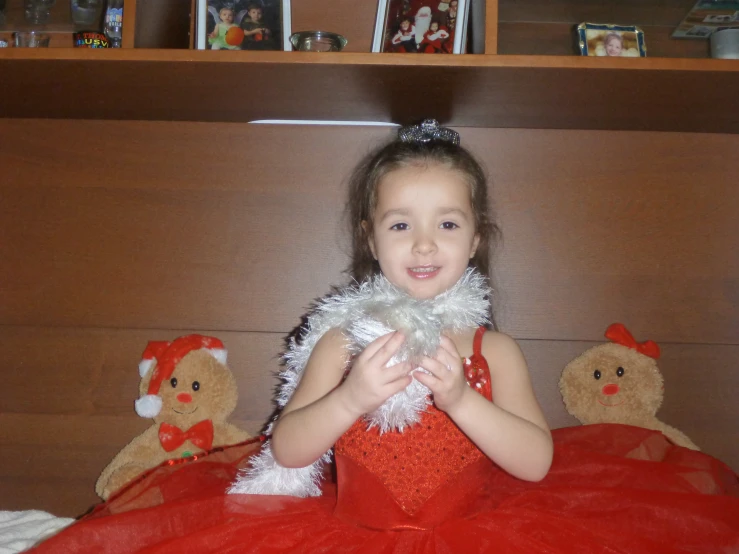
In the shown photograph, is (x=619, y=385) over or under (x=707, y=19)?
under

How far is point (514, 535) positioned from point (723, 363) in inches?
24.9

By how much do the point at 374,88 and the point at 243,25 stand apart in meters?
0.22

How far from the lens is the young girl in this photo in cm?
79

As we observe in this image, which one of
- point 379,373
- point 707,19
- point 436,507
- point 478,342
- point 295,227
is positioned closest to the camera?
point 379,373

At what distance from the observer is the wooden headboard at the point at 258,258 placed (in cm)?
122

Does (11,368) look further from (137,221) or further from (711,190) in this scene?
(711,190)

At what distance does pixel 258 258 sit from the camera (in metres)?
1.23

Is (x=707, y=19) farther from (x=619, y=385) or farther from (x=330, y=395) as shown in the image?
(x=330, y=395)

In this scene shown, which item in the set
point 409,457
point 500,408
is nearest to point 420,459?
point 409,457

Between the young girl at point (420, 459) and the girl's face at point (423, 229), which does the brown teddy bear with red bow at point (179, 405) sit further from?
the girl's face at point (423, 229)

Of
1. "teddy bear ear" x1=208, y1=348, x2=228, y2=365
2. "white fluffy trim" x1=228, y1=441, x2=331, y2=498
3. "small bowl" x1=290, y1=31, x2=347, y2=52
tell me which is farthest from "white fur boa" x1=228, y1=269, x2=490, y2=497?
"small bowl" x1=290, y1=31, x2=347, y2=52

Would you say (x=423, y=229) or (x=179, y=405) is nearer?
(x=423, y=229)

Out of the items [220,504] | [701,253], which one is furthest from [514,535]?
[701,253]

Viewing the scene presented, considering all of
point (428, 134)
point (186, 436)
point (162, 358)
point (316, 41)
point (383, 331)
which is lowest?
point (186, 436)
